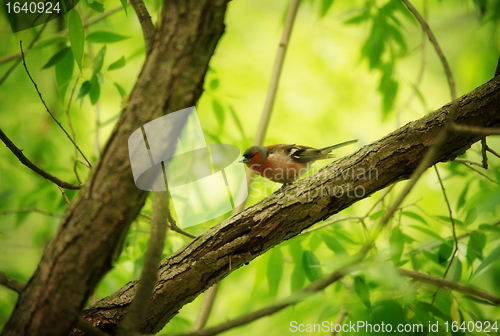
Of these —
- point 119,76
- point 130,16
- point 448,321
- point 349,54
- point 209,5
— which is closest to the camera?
point 209,5

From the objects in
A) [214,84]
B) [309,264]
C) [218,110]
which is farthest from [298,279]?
[214,84]

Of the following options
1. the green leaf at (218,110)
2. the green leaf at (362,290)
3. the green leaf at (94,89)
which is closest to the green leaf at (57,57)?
the green leaf at (94,89)

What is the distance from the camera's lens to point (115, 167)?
151cm

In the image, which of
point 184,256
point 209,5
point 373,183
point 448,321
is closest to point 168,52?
point 209,5

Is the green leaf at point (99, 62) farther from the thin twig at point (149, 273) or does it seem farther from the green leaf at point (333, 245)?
the green leaf at point (333, 245)

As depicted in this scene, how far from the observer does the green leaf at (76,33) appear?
6.74ft

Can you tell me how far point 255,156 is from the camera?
3742mm

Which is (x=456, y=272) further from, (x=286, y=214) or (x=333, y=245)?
(x=286, y=214)

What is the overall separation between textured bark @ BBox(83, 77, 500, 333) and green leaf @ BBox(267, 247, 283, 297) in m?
0.67

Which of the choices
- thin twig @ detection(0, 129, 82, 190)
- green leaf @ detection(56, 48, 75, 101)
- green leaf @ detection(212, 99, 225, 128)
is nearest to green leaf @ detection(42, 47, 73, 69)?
green leaf @ detection(56, 48, 75, 101)

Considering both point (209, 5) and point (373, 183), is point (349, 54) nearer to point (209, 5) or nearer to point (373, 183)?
point (373, 183)

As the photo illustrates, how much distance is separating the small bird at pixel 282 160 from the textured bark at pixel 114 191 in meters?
2.20

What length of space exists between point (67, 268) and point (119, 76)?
448 centimetres

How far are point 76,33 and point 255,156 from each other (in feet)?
7.03
